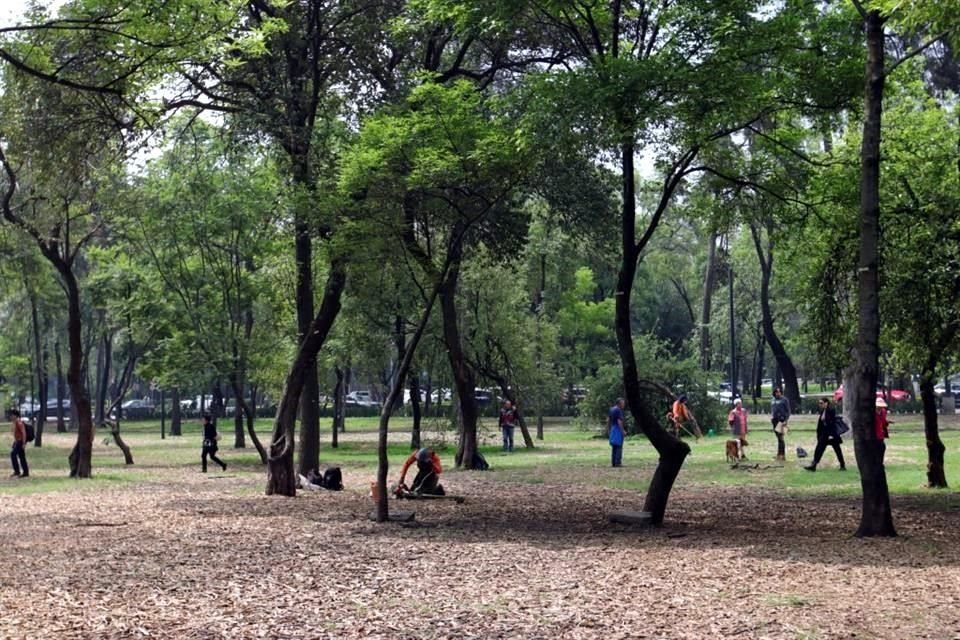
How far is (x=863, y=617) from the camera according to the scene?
319 inches

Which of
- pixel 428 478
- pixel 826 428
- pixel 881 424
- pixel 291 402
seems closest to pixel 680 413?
pixel 826 428

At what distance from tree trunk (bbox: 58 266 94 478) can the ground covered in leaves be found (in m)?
6.96

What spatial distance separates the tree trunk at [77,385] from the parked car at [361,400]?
50881 mm

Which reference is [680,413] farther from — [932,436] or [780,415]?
[932,436]

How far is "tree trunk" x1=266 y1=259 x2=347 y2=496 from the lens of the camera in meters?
19.0

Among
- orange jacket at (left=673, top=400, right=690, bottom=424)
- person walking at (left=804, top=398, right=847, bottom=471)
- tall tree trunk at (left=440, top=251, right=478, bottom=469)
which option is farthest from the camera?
orange jacket at (left=673, top=400, right=690, bottom=424)

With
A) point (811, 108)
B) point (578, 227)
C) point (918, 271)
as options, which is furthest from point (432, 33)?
point (918, 271)

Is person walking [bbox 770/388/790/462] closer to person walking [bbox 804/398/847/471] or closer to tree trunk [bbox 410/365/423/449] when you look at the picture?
person walking [bbox 804/398/847/471]

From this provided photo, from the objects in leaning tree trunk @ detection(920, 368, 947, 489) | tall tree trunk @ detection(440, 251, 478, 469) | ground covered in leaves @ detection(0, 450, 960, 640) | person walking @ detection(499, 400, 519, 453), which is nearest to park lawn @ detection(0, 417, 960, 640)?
ground covered in leaves @ detection(0, 450, 960, 640)

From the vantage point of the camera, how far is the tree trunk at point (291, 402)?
19.0 meters

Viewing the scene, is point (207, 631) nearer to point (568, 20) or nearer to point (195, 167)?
point (568, 20)

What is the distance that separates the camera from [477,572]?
10727 mm

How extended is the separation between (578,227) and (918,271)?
7731mm

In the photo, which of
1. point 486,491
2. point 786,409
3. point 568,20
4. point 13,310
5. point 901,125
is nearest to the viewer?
point 568,20
